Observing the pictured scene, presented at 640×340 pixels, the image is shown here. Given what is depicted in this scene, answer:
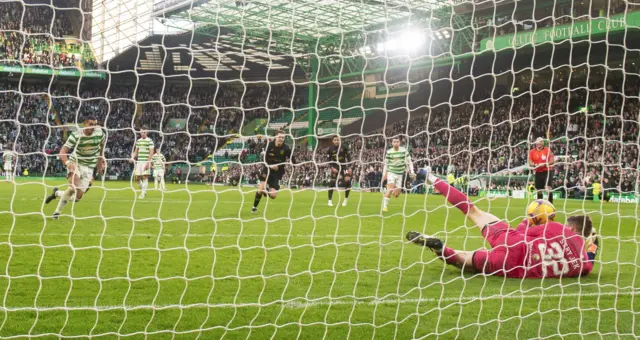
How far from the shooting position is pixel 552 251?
16.1 feet

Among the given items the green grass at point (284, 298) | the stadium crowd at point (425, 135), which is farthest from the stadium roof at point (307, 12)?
the green grass at point (284, 298)

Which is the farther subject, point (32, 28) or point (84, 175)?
point (32, 28)

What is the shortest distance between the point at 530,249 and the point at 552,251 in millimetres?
215

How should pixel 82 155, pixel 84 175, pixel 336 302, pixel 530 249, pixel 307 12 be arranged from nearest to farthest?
pixel 336 302
pixel 530 249
pixel 82 155
pixel 84 175
pixel 307 12

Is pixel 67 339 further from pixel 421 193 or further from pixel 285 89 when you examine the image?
pixel 285 89

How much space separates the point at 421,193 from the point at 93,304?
20377mm

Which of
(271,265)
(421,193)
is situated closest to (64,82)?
(421,193)

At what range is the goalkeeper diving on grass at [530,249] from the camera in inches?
191

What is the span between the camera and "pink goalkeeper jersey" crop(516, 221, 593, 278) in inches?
191

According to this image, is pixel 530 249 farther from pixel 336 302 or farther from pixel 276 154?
pixel 276 154

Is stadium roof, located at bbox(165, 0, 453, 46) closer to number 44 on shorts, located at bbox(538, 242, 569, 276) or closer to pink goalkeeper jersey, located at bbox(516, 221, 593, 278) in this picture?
pink goalkeeper jersey, located at bbox(516, 221, 593, 278)

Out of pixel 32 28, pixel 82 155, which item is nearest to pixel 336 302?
pixel 82 155

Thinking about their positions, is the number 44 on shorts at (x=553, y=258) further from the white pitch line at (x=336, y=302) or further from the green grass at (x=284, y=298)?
the white pitch line at (x=336, y=302)

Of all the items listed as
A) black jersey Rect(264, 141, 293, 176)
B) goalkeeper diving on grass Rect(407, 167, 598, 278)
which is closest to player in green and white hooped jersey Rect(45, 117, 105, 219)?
black jersey Rect(264, 141, 293, 176)
